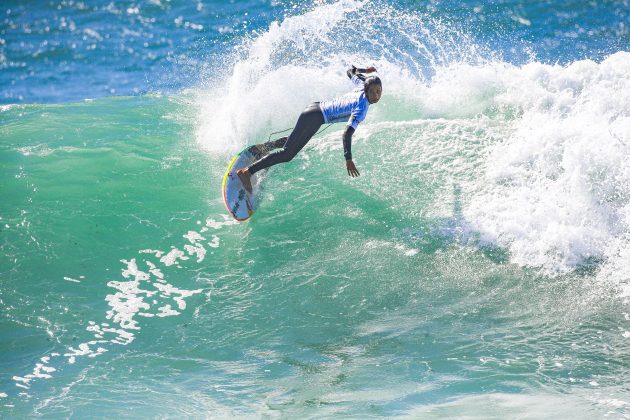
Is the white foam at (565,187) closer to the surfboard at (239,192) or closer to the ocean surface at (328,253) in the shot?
the ocean surface at (328,253)

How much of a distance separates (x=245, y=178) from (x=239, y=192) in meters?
0.20

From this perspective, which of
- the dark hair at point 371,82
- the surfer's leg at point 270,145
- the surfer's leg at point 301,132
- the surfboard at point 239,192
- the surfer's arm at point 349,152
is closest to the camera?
the surfer's arm at point 349,152

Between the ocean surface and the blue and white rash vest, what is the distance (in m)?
1.24

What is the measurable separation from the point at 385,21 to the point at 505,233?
10789 millimetres

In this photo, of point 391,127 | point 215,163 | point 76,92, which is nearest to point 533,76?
point 391,127

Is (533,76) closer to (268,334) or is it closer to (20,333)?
(268,334)

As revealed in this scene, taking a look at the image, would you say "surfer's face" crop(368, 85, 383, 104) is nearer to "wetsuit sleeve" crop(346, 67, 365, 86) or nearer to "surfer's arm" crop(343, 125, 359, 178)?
"wetsuit sleeve" crop(346, 67, 365, 86)

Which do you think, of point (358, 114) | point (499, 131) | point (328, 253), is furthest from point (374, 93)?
point (499, 131)

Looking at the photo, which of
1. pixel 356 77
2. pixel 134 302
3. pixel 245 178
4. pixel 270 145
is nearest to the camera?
pixel 134 302

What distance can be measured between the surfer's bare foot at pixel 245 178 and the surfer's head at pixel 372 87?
5.78 ft

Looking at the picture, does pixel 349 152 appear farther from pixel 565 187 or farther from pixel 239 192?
pixel 565 187

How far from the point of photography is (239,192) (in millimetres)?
8180

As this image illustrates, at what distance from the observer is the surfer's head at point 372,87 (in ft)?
24.2

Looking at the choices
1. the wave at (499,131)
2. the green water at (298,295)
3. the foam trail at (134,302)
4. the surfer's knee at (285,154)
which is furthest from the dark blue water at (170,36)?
the foam trail at (134,302)
